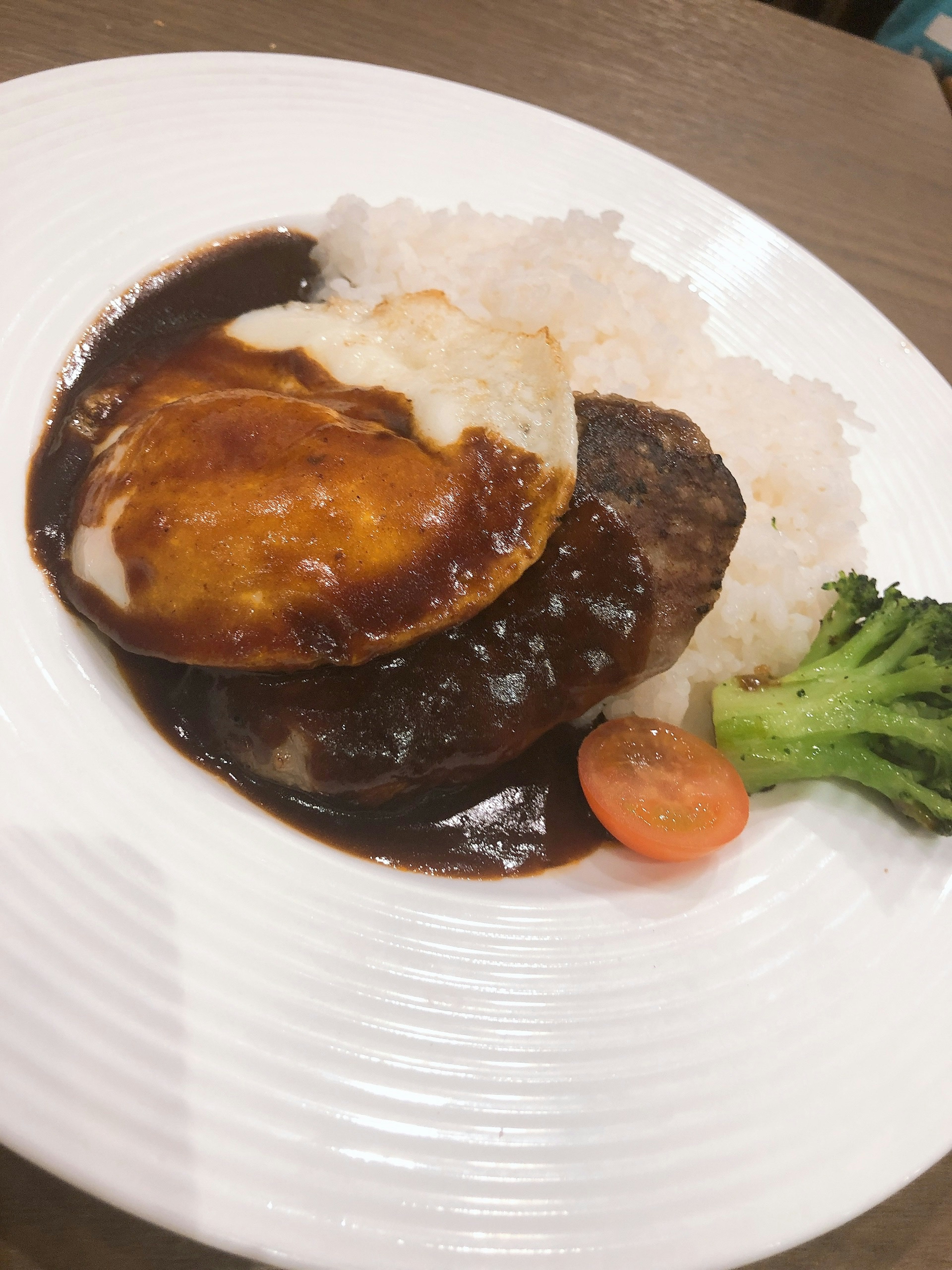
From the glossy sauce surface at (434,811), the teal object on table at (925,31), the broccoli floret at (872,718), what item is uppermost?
the teal object on table at (925,31)

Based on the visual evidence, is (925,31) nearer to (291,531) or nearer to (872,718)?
(872,718)

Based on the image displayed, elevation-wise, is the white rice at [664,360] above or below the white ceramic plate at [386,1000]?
above

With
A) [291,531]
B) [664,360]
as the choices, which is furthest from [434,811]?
[664,360]

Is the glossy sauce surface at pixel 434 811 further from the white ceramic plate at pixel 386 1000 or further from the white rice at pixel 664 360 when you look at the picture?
the white rice at pixel 664 360

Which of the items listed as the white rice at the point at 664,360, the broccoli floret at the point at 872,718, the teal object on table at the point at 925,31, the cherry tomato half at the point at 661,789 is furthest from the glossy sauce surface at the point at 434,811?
the teal object on table at the point at 925,31

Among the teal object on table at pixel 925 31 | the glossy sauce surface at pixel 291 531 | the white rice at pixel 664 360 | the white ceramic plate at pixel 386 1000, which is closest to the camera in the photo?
the white ceramic plate at pixel 386 1000

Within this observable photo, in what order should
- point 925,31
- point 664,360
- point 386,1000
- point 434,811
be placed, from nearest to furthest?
point 386,1000 < point 434,811 < point 664,360 < point 925,31
